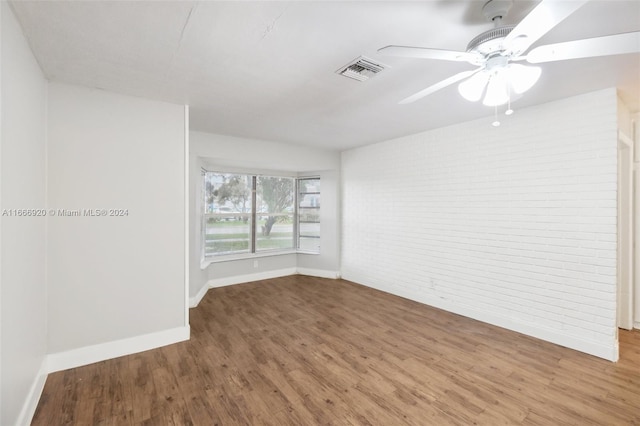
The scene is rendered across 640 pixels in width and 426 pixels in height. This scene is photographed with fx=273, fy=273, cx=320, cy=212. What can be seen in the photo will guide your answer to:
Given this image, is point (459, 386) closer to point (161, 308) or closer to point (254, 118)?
point (161, 308)

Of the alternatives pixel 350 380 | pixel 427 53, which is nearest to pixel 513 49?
pixel 427 53

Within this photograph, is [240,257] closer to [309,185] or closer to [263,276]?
[263,276]

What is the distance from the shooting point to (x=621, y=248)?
3094 mm

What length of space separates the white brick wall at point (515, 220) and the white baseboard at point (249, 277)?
1960 millimetres

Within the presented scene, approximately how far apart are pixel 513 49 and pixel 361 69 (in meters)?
1.03

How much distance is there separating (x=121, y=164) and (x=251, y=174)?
2.69 m

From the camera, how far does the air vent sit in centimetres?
199

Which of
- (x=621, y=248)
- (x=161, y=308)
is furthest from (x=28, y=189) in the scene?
(x=621, y=248)

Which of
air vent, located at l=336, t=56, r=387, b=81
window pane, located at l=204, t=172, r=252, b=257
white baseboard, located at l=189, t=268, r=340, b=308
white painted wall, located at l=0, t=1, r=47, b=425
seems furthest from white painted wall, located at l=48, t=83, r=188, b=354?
window pane, located at l=204, t=172, r=252, b=257

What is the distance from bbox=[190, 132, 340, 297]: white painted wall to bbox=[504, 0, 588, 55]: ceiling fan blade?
3710 millimetres

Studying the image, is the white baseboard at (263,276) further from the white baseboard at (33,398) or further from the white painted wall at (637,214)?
the white painted wall at (637,214)

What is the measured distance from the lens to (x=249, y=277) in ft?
16.7

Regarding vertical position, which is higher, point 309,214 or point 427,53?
point 427,53

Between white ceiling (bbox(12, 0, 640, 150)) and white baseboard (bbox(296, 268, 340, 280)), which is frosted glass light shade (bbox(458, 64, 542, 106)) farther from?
white baseboard (bbox(296, 268, 340, 280))
